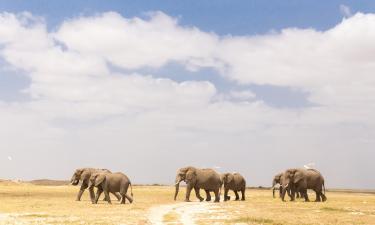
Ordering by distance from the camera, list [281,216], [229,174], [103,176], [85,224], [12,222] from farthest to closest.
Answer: [229,174] < [103,176] < [281,216] < [12,222] < [85,224]

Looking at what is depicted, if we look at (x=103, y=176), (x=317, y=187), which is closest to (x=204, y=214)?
(x=103, y=176)

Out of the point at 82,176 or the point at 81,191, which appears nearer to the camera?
the point at 81,191

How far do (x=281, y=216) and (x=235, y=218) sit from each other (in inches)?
140

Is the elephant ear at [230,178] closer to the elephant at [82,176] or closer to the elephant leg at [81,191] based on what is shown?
the elephant at [82,176]

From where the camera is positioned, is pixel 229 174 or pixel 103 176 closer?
pixel 103 176

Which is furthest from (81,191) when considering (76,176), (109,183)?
(109,183)

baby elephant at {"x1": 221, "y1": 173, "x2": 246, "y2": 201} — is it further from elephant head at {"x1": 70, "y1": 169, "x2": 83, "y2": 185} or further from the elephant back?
elephant head at {"x1": 70, "y1": 169, "x2": 83, "y2": 185}

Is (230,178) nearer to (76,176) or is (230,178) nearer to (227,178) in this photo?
(227,178)

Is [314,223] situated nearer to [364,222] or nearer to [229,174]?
[364,222]

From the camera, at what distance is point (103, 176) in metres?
49.5

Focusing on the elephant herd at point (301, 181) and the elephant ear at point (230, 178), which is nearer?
the elephant herd at point (301, 181)

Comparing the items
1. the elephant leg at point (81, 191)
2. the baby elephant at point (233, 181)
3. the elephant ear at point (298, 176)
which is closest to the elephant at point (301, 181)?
the elephant ear at point (298, 176)

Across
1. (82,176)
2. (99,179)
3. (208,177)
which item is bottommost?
(99,179)

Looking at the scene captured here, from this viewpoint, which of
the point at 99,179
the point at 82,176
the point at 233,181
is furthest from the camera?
the point at 233,181
